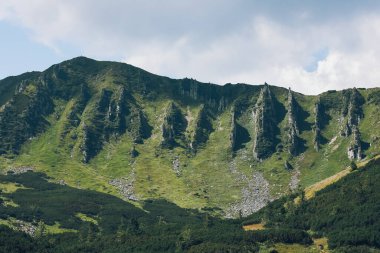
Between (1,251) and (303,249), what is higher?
(303,249)

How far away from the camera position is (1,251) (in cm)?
19912

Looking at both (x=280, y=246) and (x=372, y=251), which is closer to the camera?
(x=372, y=251)

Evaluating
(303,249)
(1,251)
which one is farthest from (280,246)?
(1,251)

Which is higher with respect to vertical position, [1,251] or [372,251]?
[372,251]

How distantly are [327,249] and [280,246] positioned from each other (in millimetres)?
17941

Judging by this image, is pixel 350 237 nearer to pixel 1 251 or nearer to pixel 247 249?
pixel 247 249

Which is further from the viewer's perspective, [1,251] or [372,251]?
[1,251]

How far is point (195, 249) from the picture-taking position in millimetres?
195875

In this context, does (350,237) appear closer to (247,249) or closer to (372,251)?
(372,251)

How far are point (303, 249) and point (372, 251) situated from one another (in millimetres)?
25301

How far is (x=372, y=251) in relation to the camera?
608ft

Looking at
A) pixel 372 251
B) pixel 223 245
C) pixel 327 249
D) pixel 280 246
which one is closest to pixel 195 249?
pixel 223 245

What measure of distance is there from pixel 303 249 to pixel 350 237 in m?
19.1

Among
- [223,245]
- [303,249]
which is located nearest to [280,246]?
[303,249]
